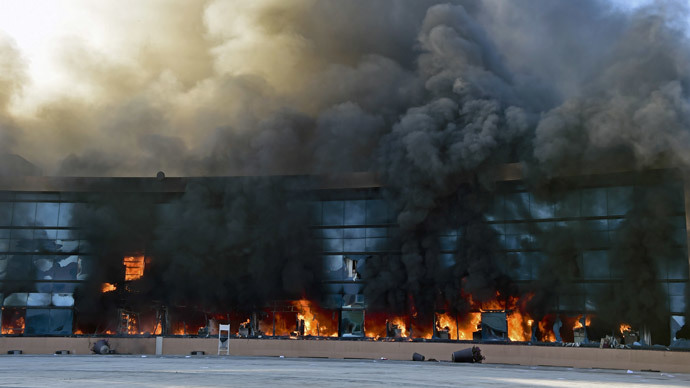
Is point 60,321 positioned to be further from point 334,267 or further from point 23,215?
point 334,267

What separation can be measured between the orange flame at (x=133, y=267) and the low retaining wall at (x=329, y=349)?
41.8 feet

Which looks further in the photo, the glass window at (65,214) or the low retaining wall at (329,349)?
the glass window at (65,214)

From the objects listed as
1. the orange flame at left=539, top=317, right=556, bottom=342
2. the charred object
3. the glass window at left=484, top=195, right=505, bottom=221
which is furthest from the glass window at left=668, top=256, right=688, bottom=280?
the charred object

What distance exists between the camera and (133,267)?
176 ft

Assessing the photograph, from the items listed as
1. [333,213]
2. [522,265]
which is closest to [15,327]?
[333,213]

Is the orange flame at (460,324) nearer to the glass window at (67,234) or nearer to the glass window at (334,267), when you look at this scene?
the glass window at (334,267)

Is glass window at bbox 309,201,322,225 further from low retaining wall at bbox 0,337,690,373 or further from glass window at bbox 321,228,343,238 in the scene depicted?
low retaining wall at bbox 0,337,690,373

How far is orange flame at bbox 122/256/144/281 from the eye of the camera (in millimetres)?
53250

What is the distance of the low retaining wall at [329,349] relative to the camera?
31.8 meters

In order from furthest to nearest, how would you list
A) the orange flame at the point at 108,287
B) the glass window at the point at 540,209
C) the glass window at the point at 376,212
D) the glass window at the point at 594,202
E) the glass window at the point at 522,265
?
the orange flame at the point at 108,287
the glass window at the point at 376,212
the glass window at the point at 522,265
the glass window at the point at 540,209
the glass window at the point at 594,202

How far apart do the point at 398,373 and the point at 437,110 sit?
28.5 m

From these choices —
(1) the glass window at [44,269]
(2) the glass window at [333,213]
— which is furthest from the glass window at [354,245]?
(1) the glass window at [44,269]

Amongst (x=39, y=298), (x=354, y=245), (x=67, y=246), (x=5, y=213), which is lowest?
(x=39, y=298)

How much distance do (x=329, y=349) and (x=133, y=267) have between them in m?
20.9
